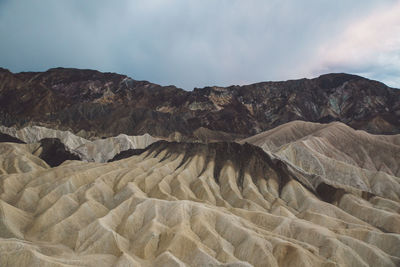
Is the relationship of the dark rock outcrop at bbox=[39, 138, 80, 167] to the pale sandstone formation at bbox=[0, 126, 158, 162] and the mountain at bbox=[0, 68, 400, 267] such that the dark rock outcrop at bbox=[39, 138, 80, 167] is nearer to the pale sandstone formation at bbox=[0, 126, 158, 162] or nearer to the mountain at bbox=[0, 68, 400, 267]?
the mountain at bbox=[0, 68, 400, 267]

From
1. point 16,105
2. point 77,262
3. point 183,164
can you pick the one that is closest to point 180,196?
point 183,164

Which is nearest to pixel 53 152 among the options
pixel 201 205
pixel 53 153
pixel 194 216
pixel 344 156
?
pixel 53 153

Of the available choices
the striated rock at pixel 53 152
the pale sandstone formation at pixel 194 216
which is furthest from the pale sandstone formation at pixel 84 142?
the pale sandstone formation at pixel 194 216

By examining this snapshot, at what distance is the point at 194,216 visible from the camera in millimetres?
51656

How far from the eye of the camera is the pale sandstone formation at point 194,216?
4250cm

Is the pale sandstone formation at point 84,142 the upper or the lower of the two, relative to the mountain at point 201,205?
upper

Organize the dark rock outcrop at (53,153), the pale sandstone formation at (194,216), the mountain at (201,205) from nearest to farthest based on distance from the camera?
the pale sandstone formation at (194,216) < the mountain at (201,205) < the dark rock outcrop at (53,153)

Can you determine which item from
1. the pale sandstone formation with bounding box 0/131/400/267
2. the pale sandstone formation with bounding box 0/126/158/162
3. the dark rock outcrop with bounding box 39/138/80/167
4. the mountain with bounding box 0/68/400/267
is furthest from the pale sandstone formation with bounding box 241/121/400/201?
the dark rock outcrop with bounding box 39/138/80/167

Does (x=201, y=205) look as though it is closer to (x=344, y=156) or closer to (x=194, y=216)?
(x=194, y=216)

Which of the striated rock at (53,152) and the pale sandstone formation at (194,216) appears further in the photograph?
the striated rock at (53,152)

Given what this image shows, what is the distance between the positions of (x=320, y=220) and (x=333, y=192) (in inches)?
835

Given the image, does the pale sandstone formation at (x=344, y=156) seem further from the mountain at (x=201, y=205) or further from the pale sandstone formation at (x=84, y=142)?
the pale sandstone formation at (x=84, y=142)

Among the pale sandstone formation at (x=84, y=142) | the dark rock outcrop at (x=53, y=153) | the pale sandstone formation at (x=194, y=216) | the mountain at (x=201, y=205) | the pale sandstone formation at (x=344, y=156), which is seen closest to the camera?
the pale sandstone formation at (x=194, y=216)

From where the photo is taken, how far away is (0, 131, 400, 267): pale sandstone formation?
139 feet
